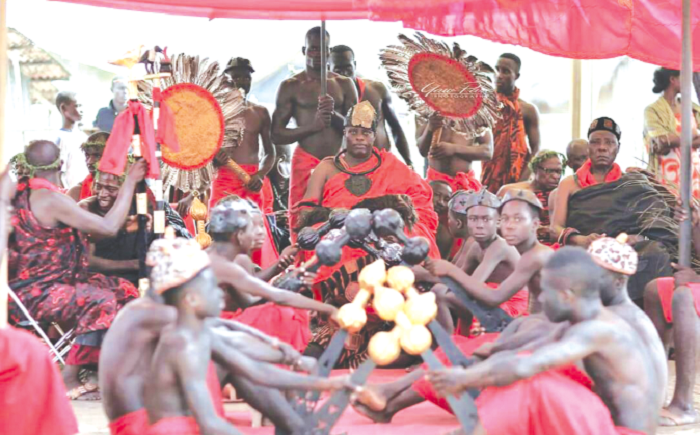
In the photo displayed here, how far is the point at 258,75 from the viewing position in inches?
441

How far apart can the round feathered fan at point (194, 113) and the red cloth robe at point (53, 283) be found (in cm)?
96

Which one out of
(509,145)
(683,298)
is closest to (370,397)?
(683,298)

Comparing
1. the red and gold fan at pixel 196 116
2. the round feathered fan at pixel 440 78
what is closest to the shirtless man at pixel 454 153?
the round feathered fan at pixel 440 78

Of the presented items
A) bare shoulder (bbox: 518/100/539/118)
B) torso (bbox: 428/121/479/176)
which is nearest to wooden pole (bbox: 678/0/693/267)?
torso (bbox: 428/121/479/176)

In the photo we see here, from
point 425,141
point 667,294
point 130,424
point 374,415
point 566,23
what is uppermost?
point 566,23

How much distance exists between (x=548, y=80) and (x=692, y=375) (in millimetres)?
6255

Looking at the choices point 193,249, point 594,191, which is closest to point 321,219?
point 594,191

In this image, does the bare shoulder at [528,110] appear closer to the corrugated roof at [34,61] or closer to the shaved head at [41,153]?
the shaved head at [41,153]

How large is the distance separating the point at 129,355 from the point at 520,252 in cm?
210

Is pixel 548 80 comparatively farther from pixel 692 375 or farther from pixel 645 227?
pixel 692 375

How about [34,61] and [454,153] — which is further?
[34,61]

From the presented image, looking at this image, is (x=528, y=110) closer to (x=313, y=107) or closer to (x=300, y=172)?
(x=313, y=107)

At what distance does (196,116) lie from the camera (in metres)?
6.71

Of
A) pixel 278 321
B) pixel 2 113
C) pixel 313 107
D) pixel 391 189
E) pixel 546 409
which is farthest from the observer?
pixel 313 107
